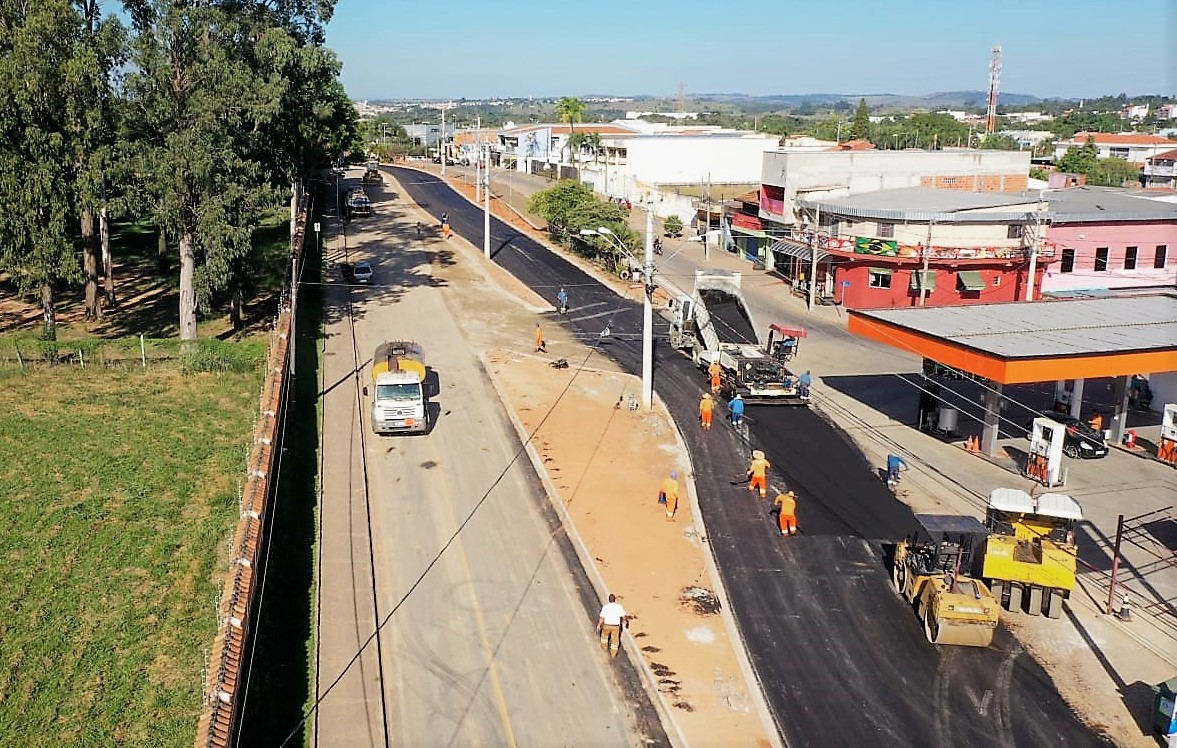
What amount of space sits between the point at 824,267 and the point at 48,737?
49161 mm

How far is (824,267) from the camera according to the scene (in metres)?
58.0

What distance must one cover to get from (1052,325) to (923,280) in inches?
710

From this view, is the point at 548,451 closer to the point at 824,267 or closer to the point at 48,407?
the point at 48,407

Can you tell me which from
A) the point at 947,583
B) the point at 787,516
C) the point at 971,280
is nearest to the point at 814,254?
the point at 971,280

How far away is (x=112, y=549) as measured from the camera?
22.1 metres

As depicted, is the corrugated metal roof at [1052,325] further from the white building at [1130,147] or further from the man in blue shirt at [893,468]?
the white building at [1130,147]

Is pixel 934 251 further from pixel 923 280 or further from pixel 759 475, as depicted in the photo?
pixel 759 475

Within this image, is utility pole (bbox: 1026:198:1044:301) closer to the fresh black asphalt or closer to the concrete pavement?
the fresh black asphalt

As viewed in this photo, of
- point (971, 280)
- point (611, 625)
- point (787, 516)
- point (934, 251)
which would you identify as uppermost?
point (934, 251)

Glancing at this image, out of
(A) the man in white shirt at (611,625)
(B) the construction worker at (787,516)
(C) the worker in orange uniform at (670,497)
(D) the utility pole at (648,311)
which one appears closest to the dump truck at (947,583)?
(B) the construction worker at (787,516)

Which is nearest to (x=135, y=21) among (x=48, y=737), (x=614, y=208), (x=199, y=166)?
(x=199, y=166)

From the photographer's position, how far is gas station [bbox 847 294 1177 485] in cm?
2889

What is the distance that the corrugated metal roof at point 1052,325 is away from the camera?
2992 centimetres

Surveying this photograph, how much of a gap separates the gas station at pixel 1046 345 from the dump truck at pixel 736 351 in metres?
3.27
